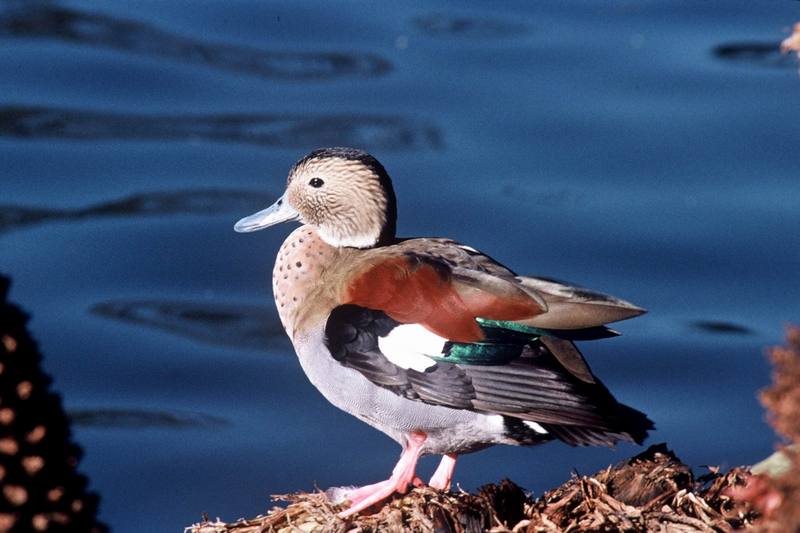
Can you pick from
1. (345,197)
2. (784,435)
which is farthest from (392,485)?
(784,435)

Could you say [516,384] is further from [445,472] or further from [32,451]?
[32,451]

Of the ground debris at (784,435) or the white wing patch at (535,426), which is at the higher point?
the ground debris at (784,435)

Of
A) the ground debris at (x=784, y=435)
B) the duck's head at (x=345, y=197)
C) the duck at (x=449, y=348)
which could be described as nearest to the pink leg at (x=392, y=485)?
the duck at (x=449, y=348)

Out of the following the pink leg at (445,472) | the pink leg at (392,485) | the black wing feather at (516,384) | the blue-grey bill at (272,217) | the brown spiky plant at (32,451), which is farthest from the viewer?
the blue-grey bill at (272,217)

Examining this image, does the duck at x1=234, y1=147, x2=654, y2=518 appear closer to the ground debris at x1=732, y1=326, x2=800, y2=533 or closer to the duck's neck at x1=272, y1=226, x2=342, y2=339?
the duck's neck at x1=272, y1=226, x2=342, y2=339

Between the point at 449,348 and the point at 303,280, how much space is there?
506 millimetres

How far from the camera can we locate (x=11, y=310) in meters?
1.49

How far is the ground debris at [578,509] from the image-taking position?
2.24m

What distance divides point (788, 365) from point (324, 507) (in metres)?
1.34

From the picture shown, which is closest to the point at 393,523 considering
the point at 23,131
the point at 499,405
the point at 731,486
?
the point at 731,486

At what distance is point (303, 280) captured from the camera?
3.47 metres

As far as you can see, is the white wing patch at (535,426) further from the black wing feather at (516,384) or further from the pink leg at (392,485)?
the pink leg at (392,485)

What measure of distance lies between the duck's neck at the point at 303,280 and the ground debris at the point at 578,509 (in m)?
0.97

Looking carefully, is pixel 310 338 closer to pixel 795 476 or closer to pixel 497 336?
pixel 497 336
